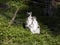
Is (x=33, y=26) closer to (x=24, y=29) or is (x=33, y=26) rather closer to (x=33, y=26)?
(x=33, y=26)

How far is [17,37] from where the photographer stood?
6.66 meters

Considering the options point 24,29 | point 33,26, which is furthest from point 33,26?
point 24,29

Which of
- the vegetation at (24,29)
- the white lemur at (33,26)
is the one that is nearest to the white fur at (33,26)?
the white lemur at (33,26)

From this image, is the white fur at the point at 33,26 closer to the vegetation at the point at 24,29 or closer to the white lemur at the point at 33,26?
the white lemur at the point at 33,26

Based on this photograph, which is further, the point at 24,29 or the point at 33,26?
the point at 24,29

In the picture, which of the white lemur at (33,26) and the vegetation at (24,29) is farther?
the white lemur at (33,26)

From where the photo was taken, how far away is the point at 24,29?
7168 millimetres

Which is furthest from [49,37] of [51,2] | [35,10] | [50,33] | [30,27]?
[35,10]

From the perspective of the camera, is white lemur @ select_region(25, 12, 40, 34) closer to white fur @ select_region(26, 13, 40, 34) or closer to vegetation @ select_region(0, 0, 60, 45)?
white fur @ select_region(26, 13, 40, 34)

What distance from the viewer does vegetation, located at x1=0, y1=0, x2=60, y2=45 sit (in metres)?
6.52

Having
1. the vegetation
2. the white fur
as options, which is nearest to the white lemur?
the white fur

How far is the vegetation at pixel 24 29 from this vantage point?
21.4 feet

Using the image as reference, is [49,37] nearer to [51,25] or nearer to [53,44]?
[53,44]

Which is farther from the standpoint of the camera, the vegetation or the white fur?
the white fur
